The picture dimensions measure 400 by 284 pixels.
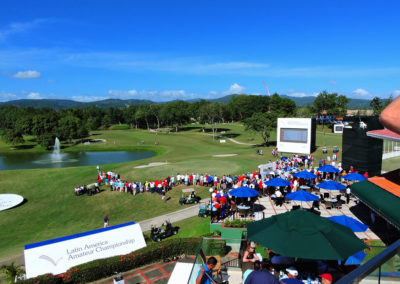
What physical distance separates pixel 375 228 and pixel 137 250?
→ 14.8 metres

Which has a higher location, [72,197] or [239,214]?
[239,214]

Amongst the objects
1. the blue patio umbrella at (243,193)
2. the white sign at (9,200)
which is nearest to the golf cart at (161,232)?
the blue patio umbrella at (243,193)

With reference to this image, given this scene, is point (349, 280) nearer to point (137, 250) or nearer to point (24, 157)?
point (137, 250)

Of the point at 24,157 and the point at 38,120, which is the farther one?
the point at 38,120

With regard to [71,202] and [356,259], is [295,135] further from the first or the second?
[356,259]

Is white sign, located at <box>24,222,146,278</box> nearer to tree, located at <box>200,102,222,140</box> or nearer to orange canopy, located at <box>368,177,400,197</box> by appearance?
orange canopy, located at <box>368,177,400,197</box>

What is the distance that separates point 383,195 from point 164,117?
95.0 m

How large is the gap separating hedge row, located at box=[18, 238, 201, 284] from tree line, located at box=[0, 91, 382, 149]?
4566cm

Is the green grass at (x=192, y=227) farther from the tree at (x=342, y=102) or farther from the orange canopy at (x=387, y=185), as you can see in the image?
the tree at (x=342, y=102)

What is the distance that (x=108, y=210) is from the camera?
28297mm

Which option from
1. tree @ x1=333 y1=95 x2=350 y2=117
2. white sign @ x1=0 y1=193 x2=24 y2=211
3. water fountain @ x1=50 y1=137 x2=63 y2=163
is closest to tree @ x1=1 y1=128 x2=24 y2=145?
→ water fountain @ x1=50 y1=137 x2=63 y2=163

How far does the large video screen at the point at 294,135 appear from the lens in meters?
46.7

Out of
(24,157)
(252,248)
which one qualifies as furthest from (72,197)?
(24,157)

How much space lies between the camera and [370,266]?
2045mm
